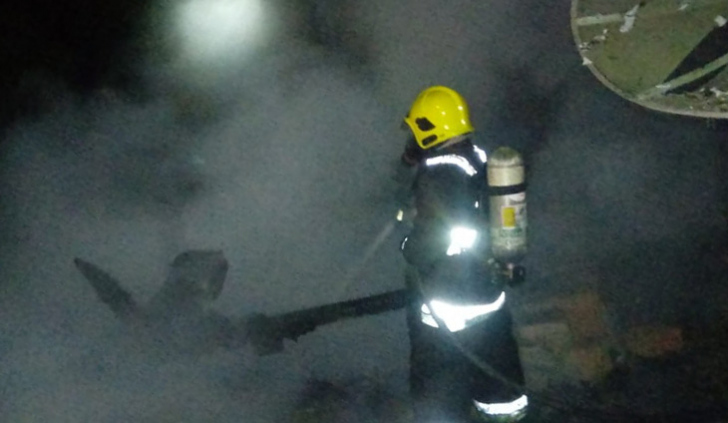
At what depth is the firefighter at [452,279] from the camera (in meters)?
3.16

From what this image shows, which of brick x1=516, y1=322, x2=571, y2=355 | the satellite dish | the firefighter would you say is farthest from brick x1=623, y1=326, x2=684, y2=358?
the firefighter

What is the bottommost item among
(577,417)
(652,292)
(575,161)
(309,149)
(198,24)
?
(577,417)

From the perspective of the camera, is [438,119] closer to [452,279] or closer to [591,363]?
[452,279]

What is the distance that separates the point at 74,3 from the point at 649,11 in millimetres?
3843

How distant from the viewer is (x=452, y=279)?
320 cm

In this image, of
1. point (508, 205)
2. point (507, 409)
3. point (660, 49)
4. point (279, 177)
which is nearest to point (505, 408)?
point (507, 409)

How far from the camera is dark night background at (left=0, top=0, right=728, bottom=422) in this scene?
4.66 metres

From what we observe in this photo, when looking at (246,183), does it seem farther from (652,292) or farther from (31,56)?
(652,292)

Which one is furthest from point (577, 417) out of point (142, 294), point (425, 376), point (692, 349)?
point (142, 294)

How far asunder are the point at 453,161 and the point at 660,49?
6.46 ft

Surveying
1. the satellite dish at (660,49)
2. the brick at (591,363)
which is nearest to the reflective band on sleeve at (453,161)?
the satellite dish at (660,49)

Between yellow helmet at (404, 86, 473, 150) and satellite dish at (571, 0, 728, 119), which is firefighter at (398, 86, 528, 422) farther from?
satellite dish at (571, 0, 728, 119)

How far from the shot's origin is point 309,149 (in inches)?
193

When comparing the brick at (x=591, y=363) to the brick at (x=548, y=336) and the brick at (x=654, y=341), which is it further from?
the brick at (x=654, y=341)
